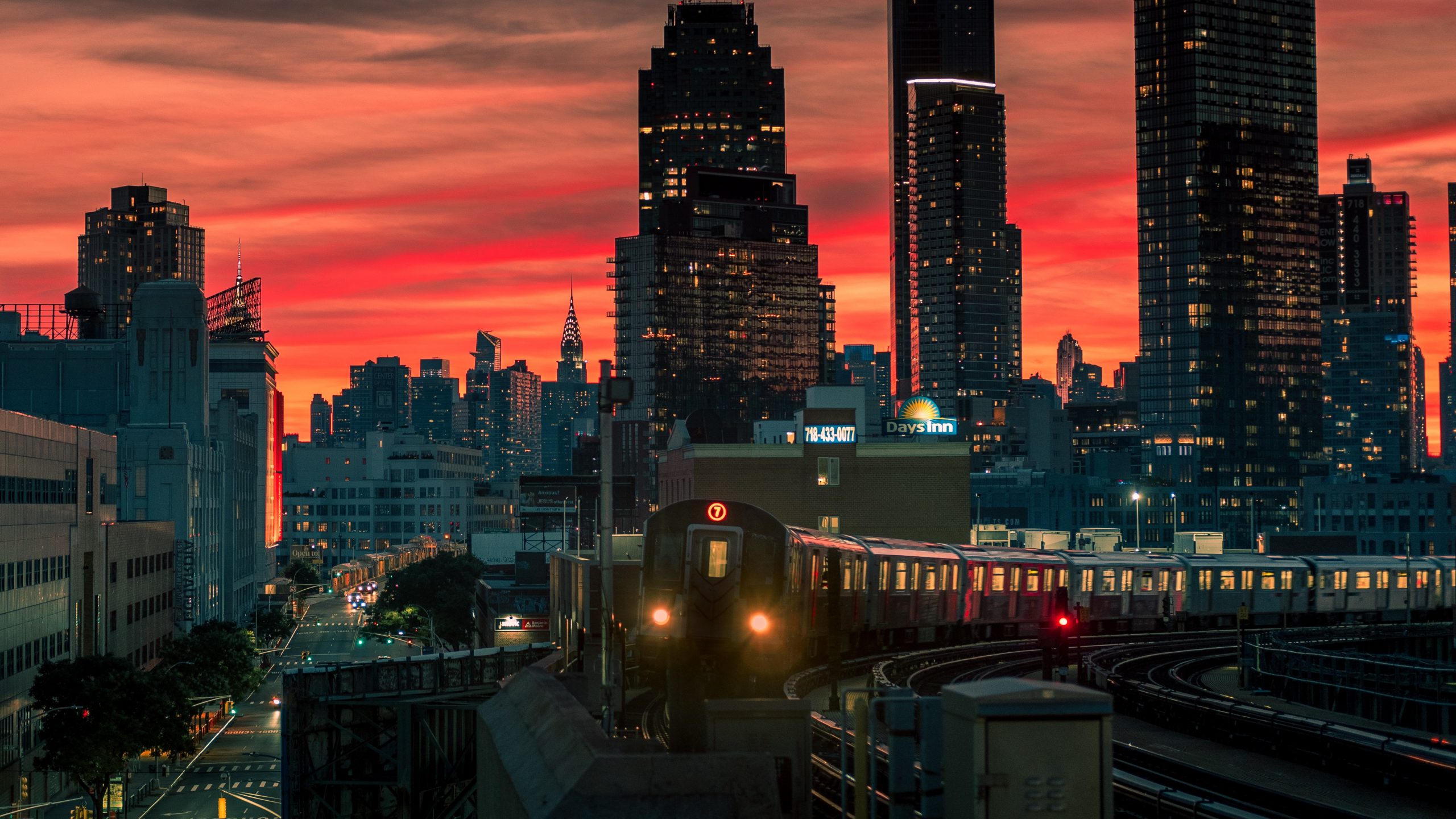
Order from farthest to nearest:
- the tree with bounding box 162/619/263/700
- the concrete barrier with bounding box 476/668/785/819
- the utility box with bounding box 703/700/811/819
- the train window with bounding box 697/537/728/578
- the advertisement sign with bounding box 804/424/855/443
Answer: the advertisement sign with bounding box 804/424/855/443 < the tree with bounding box 162/619/263/700 < the train window with bounding box 697/537/728/578 < the utility box with bounding box 703/700/811/819 < the concrete barrier with bounding box 476/668/785/819

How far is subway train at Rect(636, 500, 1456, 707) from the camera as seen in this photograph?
3828 centimetres

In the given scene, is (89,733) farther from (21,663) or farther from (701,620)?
(701,620)

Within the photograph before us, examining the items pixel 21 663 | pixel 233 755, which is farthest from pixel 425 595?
pixel 21 663

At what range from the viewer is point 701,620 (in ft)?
126

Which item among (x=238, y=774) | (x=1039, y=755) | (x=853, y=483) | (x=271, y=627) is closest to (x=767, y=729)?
(x=1039, y=755)

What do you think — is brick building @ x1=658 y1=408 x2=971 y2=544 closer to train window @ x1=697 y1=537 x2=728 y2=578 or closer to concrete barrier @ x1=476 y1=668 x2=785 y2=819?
train window @ x1=697 y1=537 x2=728 y2=578

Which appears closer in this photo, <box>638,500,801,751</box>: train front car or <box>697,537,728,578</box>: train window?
<box>638,500,801,751</box>: train front car

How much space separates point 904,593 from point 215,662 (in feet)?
166

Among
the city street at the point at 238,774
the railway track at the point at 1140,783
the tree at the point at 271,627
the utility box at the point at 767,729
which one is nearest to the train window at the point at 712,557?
the railway track at the point at 1140,783

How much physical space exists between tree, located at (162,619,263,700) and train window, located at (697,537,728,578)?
63.8 metres

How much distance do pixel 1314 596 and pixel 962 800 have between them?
84020 mm

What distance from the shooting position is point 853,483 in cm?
13038

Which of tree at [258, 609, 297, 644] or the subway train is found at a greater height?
the subway train

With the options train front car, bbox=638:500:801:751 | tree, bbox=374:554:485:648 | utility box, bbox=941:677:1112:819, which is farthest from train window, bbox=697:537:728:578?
tree, bbox=374:554:485:648
